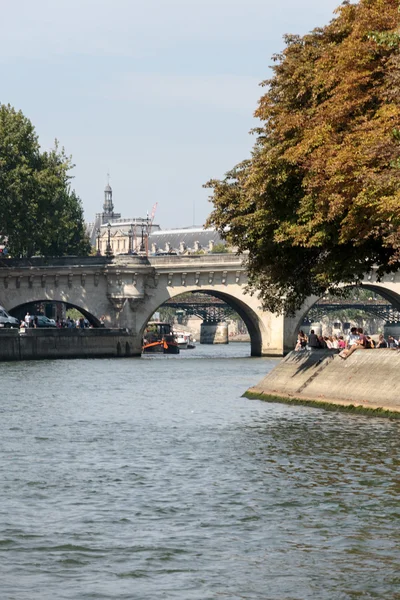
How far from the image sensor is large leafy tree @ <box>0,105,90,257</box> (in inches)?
4200

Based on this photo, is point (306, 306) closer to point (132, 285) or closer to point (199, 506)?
point (132, 285)

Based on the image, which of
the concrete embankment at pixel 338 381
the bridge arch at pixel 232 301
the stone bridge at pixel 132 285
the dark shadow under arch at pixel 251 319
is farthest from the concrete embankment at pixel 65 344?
the concrete embankment at pixel 338 381

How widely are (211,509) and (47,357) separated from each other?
242 ft

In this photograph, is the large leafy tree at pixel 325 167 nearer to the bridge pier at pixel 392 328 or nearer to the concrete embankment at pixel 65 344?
the concrete embankment at pixel 65 344

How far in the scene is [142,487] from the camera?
85.3ft

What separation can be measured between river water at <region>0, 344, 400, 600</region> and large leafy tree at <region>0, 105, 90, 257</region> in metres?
64.2

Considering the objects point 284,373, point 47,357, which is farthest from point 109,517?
point 47,357

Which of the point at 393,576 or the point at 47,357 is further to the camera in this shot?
the point at 47,357

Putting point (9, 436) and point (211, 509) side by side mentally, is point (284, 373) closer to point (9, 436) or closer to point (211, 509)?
point (9, 436)

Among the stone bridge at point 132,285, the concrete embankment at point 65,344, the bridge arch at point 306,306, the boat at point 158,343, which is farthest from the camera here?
the boat at point 158,343

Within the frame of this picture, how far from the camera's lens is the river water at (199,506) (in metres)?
18.1

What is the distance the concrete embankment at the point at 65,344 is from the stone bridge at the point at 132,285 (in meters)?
3.36

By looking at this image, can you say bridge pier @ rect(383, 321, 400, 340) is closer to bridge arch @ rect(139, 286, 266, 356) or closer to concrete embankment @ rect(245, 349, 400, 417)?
bridge arch @ rect(139, 286, 266, 356)

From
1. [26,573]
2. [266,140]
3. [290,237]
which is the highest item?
[266,140]
